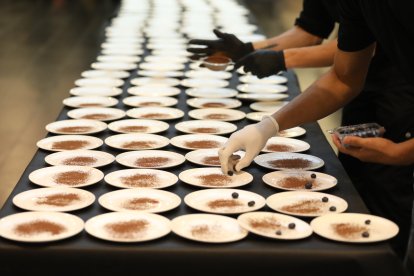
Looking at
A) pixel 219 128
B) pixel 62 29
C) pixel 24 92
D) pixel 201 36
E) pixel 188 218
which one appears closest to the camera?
pixel 188 218

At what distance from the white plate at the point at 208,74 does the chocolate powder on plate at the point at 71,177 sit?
1.48 m

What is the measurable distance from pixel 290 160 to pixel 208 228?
651 millimetres

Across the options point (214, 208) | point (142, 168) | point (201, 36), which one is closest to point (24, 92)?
point (201, 36)

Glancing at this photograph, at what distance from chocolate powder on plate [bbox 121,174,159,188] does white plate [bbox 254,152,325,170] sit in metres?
0.36

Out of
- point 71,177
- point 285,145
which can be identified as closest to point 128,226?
point 71,177

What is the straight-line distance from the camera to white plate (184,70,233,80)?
360 centimetres

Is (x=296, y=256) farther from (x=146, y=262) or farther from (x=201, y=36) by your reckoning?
(x=201, y=36)

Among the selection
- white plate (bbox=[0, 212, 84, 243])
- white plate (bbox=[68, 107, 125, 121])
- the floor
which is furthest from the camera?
the floor

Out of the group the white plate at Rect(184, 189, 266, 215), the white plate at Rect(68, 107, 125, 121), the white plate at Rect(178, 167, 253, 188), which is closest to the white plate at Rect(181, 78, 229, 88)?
the white plate at Rect(68, 107, 125, 121)

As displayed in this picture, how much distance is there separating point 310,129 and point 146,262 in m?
1.24

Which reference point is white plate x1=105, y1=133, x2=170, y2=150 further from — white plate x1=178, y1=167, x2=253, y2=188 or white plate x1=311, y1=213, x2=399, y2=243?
white plate x1=311, y1=213, x2=399, y2=243

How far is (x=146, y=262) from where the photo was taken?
1703 millimetres

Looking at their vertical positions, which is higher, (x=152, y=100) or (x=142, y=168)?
(x=152, y=100)

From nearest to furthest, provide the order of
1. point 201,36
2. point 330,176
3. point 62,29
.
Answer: point 330,176 → point 201,36 → point 62,29
